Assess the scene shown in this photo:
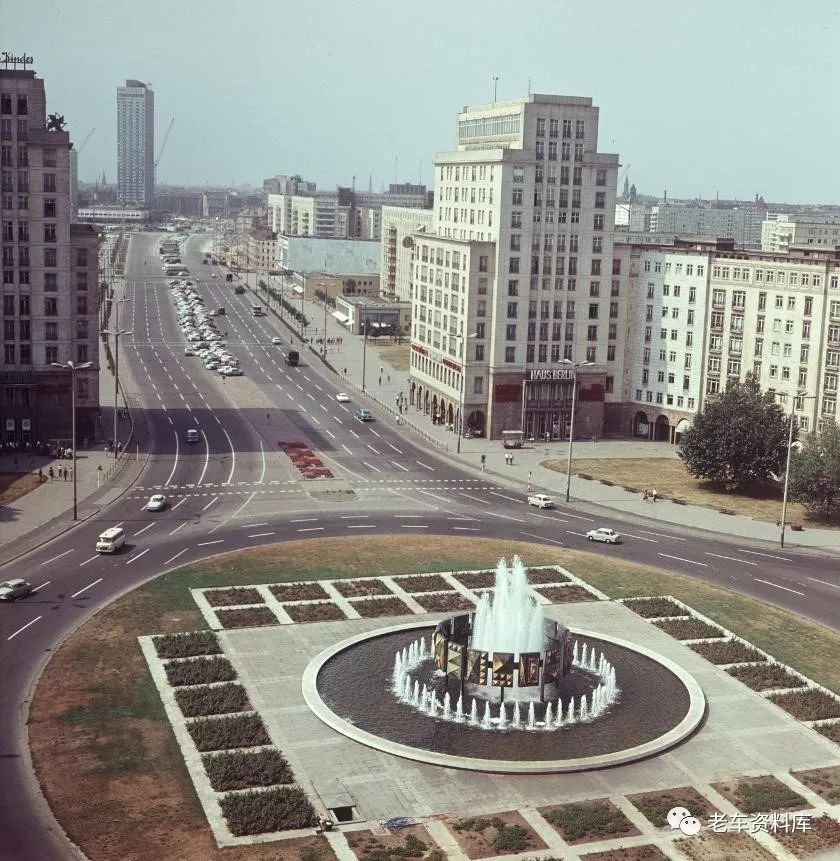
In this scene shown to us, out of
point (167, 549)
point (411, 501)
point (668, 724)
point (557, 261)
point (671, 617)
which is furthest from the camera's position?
point (557, 261)

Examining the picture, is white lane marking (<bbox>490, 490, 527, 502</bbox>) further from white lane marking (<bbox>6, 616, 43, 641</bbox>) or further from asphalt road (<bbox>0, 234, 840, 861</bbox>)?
white lane marking (<bbox>6, 616, 43, 641</bbox>)

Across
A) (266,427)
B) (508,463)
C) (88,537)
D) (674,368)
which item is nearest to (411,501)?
(508,463)

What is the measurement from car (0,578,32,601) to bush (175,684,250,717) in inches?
825

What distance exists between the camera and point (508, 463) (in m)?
138

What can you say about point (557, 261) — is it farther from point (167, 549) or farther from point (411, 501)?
point (167, 549)

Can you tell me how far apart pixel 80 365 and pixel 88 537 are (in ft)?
126

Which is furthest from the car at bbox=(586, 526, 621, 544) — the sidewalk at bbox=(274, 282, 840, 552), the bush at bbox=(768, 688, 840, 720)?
the bush at bbox=(768, 688, 840, 720)

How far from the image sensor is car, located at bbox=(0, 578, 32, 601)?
82.2 meters

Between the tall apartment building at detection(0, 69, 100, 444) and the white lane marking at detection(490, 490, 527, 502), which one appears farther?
the tall apartment building at detection(0, 69, 100, 444)

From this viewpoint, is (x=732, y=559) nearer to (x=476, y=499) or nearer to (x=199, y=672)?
(x=476, y=499)

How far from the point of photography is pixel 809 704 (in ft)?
225

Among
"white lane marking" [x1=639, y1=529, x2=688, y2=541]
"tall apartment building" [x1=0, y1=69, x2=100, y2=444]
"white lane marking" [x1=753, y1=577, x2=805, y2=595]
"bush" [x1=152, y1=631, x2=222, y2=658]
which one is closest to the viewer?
"bush" [x1=152, y1=631, x2=222, y2=658]

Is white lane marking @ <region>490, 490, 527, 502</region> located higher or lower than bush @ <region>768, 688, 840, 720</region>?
lower

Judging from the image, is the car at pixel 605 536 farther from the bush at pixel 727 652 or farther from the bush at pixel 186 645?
the bush at pixel 186 645
